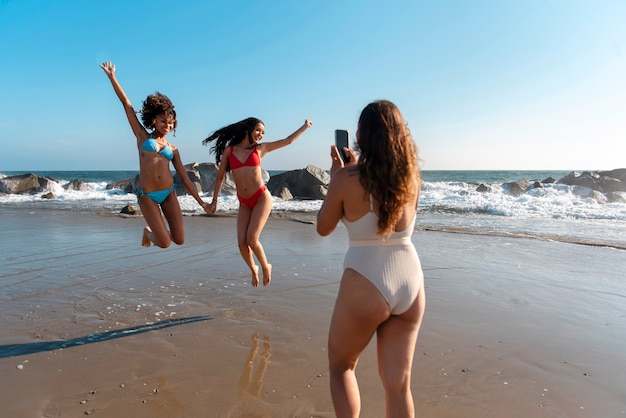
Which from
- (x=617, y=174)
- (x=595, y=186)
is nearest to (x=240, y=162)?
(x=595, y=186)

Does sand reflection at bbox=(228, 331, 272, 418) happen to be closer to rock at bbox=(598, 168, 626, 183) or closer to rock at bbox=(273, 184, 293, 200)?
rock at bbox=(273, 184, 293, 200)

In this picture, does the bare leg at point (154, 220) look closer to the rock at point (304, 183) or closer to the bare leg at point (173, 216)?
the bare leg at point (173, 216)

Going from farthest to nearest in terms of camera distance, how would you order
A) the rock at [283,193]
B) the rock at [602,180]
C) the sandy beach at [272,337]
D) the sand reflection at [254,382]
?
the rock at [602,180]
the rock at [283,193]
the sandy beach at [272,337]
the sand reflection at [254,382]

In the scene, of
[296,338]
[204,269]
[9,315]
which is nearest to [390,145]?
[296,338]

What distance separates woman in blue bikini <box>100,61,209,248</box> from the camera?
5.73 meters

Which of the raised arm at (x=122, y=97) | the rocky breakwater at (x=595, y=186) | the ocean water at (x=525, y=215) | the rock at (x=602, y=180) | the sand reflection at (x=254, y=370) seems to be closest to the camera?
the sand reflection at (x=254, y=370)

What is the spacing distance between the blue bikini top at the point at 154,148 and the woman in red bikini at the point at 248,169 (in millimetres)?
593

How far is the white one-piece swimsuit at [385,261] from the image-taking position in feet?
8.25

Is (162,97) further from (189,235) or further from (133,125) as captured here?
(189,235)

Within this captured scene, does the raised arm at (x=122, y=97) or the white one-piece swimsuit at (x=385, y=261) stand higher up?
the raised arm at (x=122, y=97)

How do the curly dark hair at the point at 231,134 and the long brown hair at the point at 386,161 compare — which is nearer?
the long brown hair at the point at 386,161

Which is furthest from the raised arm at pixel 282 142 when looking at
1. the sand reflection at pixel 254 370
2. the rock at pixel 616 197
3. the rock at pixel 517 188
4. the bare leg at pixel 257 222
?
the rock at pixel 517 188

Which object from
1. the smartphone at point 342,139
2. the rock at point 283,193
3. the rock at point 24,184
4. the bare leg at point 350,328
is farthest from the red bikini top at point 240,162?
the rock at point 24,184

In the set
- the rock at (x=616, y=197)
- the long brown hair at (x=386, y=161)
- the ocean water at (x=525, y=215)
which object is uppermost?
the long brown hair at (x=386, y=161)
